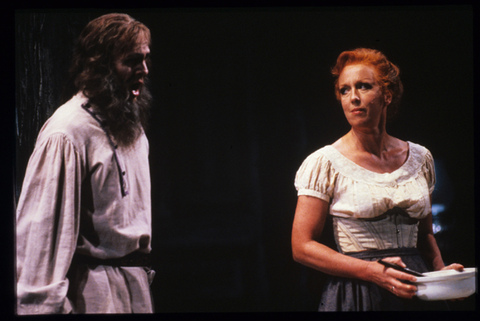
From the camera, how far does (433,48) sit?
2.63 meters

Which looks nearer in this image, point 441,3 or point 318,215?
point 318,215

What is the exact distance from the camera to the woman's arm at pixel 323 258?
2.27 m

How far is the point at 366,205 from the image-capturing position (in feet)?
7.73

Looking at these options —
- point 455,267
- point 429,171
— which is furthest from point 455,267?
point 429,171

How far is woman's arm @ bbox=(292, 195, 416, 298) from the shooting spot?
7.46ft

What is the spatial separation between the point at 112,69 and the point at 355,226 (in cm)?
159

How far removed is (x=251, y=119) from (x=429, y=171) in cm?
108

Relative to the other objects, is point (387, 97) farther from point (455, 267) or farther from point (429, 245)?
point (455, 267)

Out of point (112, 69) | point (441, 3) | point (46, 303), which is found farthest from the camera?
point (441, 3)

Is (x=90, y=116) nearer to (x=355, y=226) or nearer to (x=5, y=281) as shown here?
(x=5, y=281)

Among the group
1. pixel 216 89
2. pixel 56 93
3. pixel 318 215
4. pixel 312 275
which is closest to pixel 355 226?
pixel 318 215

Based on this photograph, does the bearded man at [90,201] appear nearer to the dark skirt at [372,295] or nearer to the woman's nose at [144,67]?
the woman's nose at [144,67]

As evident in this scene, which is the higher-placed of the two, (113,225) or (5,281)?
(113,225)

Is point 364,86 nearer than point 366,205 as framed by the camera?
No
